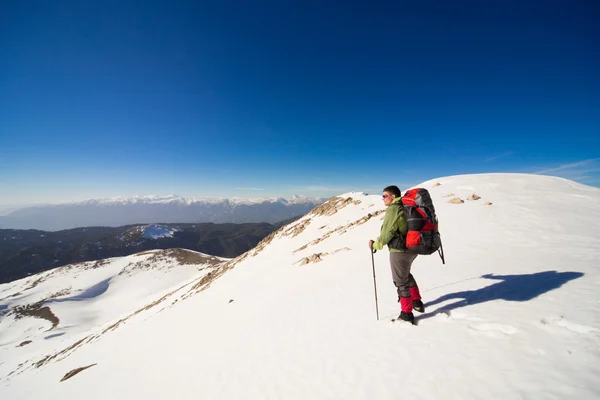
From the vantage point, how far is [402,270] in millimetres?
5805

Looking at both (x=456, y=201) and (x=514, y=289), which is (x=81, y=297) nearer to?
(x=456, y=201)

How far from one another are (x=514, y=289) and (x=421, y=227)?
13.6 feet

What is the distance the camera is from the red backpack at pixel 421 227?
5406 millimetres

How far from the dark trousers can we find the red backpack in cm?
24

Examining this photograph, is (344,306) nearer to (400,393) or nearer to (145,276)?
(400,393)

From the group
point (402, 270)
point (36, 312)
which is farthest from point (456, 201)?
point (36, 312)

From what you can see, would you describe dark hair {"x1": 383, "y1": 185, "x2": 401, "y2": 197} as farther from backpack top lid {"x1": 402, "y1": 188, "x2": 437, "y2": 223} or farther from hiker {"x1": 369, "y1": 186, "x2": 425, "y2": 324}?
backpack top lid {"x1": 402, "y1": 188, "x2": 437, "y2": 223}

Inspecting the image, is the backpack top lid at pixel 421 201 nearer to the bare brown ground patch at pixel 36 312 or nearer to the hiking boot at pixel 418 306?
the hiking boot at pixel 418 306

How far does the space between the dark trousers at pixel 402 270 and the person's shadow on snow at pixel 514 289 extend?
3.68 feet

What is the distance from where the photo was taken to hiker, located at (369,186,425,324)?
558 centimetres

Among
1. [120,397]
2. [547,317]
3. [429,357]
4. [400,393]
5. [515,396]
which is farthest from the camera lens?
[120,397]

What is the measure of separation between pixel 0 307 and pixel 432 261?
11297cm

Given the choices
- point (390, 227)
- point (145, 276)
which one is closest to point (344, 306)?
point (390, 227)

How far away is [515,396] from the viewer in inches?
141
